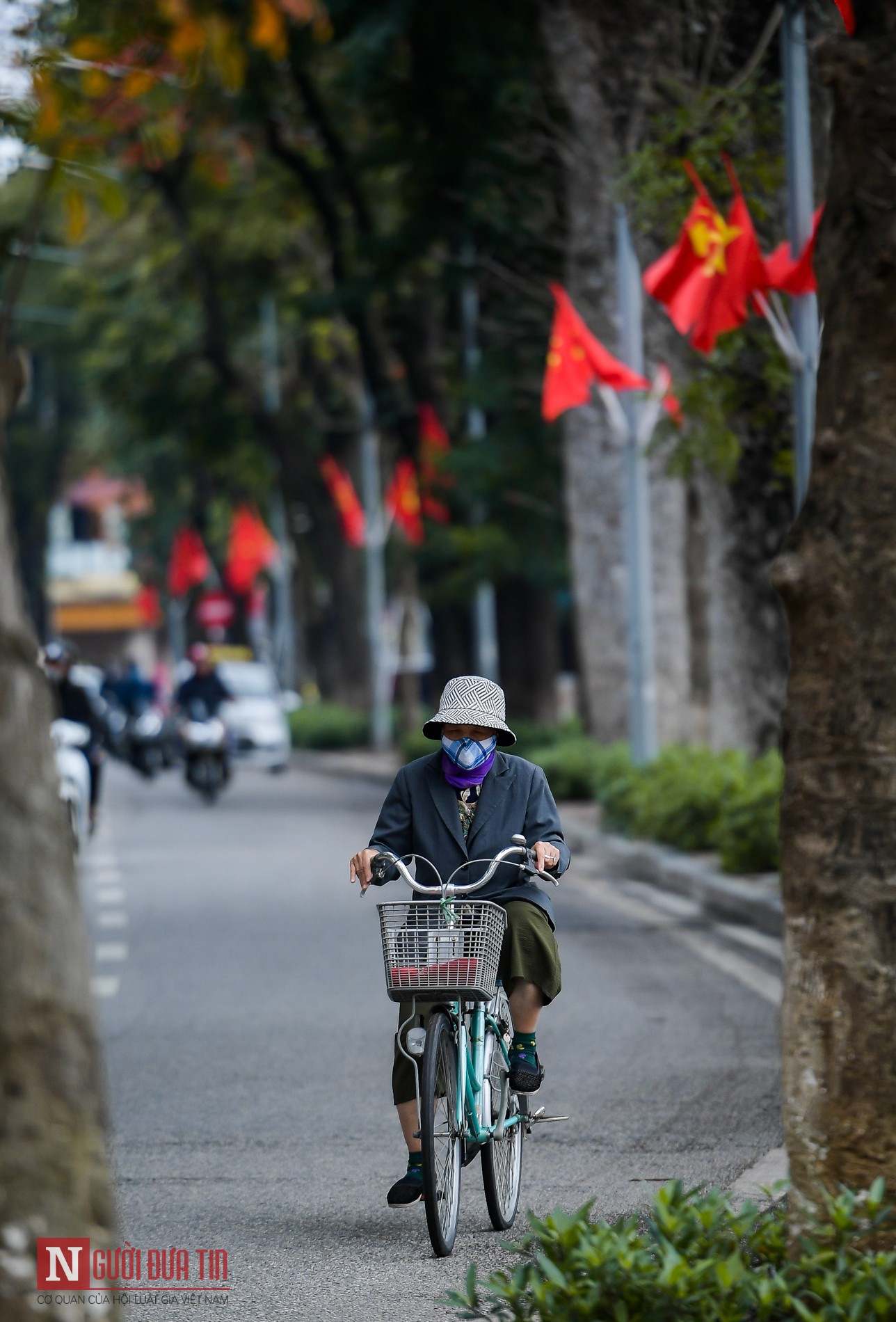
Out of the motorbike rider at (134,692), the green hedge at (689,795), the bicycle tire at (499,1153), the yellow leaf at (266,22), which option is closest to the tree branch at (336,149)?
the green hedge at (689,795)

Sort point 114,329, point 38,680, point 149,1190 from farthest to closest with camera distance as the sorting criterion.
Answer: point 114,329, point 149,1190, point 38,680

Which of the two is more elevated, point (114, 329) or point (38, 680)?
point (114, 329)

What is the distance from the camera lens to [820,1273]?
4.32 metres

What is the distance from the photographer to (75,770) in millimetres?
17047

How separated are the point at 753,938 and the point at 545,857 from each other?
6734mm

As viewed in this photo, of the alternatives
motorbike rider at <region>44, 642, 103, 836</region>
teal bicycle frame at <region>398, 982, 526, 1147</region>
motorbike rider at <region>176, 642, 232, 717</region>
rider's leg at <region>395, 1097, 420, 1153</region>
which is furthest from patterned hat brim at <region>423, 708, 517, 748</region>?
motorbike rider at <region>176, 642, 232, 717</region>

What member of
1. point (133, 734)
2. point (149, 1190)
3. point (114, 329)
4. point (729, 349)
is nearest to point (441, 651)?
point (133, 734)

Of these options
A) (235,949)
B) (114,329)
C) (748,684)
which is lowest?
(235,949)

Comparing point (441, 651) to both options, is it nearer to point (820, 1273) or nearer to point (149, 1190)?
point (149, 1190)

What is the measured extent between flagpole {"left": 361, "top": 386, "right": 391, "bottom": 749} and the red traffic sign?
15435 mm

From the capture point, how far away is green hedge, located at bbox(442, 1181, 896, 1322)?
4.17 m

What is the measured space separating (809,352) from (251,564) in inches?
1290

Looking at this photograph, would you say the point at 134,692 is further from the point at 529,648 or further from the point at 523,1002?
the point at 523,1002

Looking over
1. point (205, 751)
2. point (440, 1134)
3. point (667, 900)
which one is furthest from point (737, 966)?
point (205, 751)
